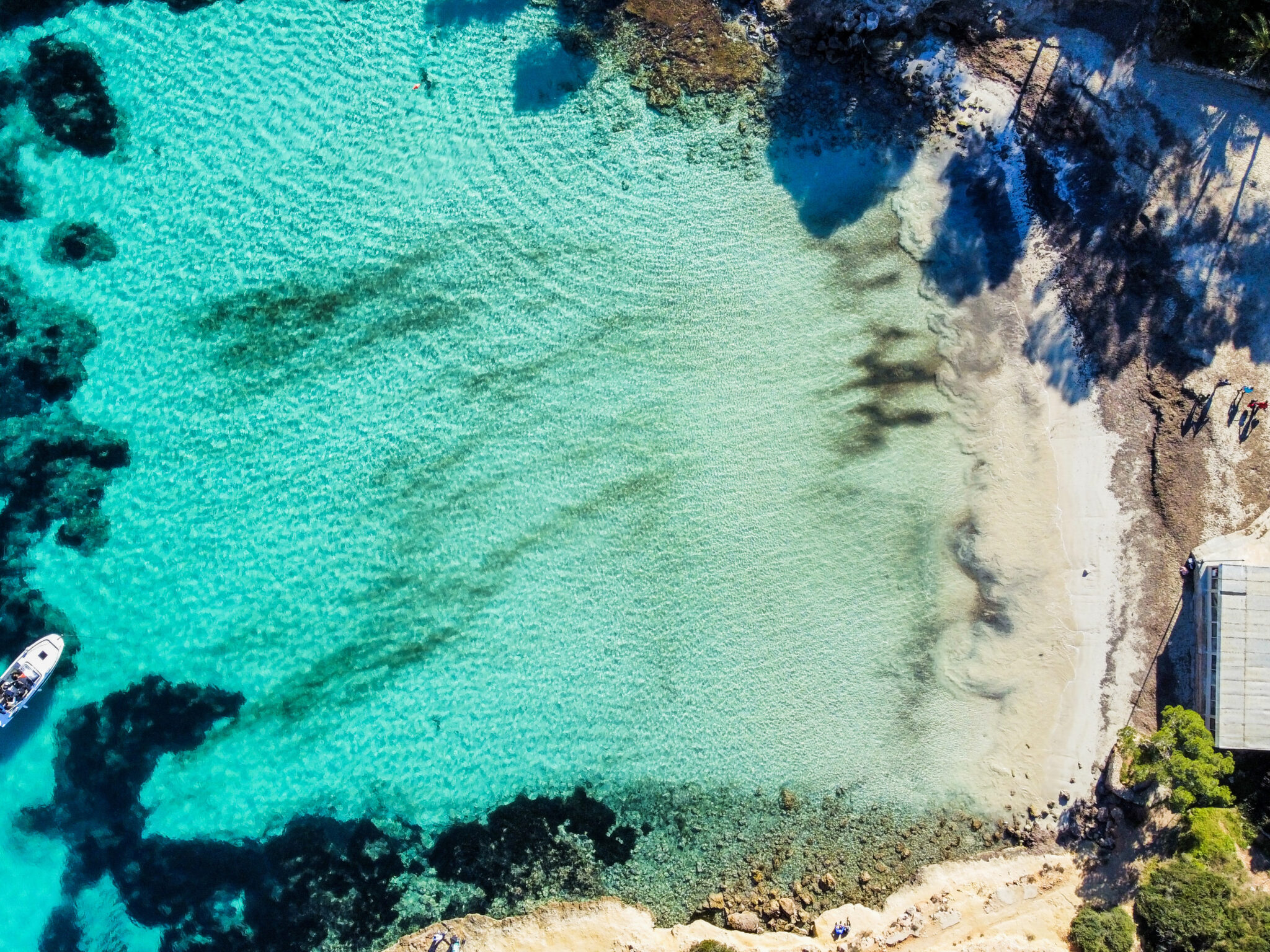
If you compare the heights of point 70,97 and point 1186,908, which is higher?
point 70,97

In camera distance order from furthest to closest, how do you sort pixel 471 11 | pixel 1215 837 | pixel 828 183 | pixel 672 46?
pixel 471 11, pixel 672 46, pixel 828 183, pixel 1215 837

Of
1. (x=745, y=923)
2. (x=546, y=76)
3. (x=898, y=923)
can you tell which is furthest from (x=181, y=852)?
(x=546, y=76)

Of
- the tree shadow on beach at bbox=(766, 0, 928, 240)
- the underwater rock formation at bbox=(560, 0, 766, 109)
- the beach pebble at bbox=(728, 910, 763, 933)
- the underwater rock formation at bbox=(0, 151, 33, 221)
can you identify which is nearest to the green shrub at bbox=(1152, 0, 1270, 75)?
the tree shadow on beach at bbox=(766, 0, 928, 240)

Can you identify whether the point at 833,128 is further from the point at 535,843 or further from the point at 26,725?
the point at 26,725

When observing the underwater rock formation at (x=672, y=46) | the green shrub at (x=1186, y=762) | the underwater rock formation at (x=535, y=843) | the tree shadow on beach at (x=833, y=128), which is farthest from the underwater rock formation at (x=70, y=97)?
the green shrub at (x=1186, y=762)

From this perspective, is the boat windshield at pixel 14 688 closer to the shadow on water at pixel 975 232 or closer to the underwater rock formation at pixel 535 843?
the underwater rock formation at pixel 535 843
